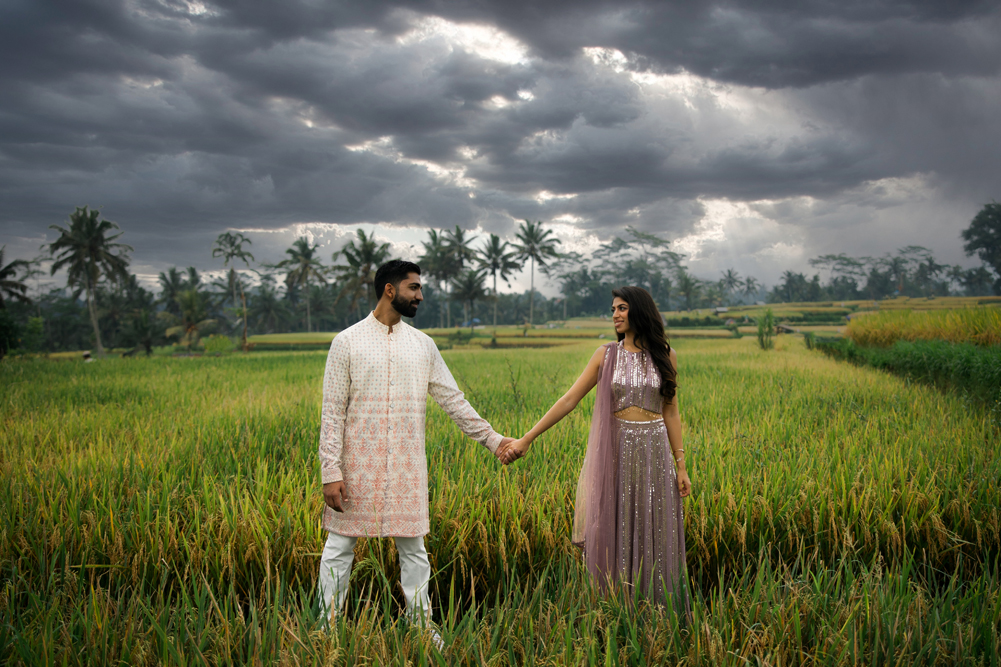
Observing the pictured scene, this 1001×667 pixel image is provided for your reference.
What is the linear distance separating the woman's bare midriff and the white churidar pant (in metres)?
1.16

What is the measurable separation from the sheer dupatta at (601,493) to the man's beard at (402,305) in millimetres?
1018

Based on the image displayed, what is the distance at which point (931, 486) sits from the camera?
335 cm

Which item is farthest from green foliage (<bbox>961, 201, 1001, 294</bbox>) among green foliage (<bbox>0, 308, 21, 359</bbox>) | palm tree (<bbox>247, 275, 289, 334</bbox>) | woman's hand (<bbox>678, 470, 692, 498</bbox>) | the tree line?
palm tree (<bbox>247, 275, 289, 334</bbox>)

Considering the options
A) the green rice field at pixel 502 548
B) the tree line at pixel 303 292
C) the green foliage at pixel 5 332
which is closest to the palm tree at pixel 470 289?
the tree line at pixel 303 292

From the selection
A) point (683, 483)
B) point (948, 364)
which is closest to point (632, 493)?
point (683, 483)

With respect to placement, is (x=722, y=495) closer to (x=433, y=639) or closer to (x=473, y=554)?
(x=473, y=554)

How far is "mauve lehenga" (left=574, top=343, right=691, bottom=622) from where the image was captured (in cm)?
234

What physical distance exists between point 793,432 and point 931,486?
1.45 meters

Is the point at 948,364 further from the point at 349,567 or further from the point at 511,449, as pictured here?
the point at 349,567

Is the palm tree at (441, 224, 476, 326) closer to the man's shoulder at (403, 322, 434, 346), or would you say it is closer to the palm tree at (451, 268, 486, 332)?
the palm tree at (451, 268, 486, 332)

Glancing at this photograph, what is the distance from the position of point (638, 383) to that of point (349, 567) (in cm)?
160

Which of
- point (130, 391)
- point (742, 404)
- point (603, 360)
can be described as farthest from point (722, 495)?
point (130, 391)

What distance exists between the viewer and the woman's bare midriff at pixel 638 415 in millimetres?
2424

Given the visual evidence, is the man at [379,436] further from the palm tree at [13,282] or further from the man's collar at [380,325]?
the palm tree at [13,282]
